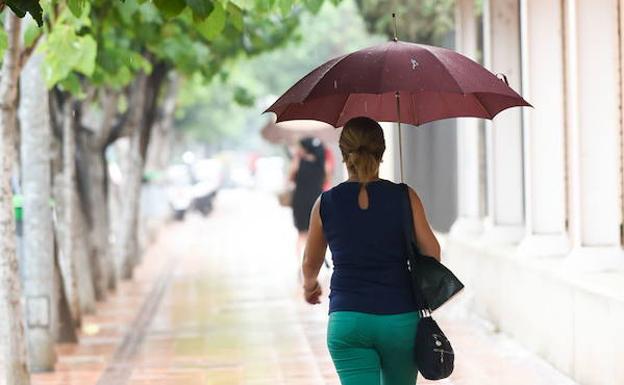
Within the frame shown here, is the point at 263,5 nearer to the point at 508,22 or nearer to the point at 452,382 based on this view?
the point at 452,382

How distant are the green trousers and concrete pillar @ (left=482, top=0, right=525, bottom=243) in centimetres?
845

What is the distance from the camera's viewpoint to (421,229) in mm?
5754

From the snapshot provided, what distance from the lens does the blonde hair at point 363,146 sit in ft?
18.8

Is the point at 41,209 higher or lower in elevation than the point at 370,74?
lower

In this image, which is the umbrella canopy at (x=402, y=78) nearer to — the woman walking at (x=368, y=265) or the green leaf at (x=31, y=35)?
Answer: the woman walking at (x=368, y=265)

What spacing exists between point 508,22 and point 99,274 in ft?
19.8

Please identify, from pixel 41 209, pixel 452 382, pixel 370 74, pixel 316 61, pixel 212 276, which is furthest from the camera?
pixel 316 61

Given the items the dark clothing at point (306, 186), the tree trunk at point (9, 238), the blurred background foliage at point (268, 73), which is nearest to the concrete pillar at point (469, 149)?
the dark clothing at point (306, 186)

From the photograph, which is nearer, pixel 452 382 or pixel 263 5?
pixel 263 5

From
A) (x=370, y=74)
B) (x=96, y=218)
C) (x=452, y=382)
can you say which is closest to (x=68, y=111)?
(x=96, y=218)

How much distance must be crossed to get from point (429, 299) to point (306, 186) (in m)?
10.9

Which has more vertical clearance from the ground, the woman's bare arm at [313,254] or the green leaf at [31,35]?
the green leaf at [31,35]

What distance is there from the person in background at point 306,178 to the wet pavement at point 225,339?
1.00 metres

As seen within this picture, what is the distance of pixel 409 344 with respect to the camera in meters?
5.56
